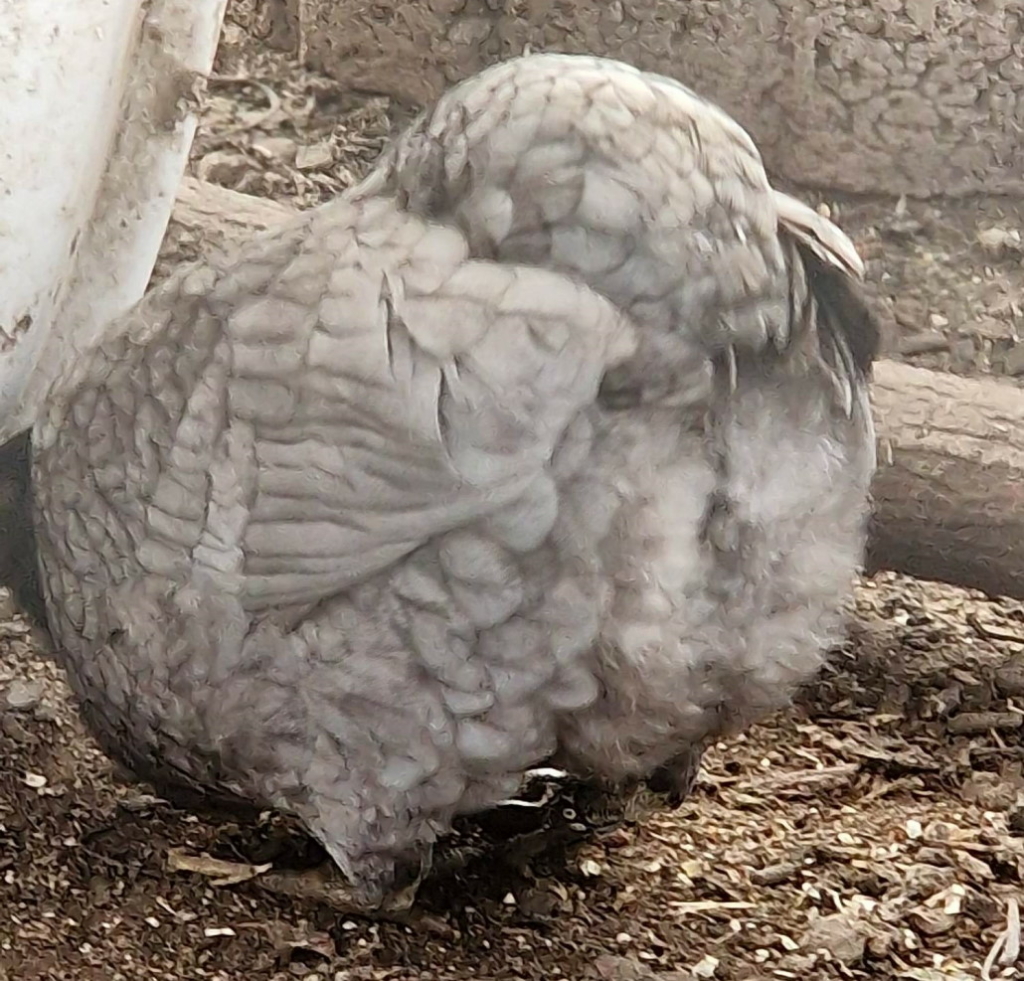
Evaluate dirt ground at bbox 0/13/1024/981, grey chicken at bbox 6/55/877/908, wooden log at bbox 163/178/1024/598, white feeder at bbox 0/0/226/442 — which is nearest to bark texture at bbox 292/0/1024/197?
dirt ground at bbox 0/13/1024/981

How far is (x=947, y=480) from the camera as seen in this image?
1133 millimetres

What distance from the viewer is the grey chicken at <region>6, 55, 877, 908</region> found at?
76 cm

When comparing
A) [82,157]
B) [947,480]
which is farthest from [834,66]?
[82,157]

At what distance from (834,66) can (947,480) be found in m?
0.51

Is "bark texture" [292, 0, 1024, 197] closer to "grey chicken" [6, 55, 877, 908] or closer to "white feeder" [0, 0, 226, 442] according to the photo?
"white feeder" [0, 0, 226, 442]

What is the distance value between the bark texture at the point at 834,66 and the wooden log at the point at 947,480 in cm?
36

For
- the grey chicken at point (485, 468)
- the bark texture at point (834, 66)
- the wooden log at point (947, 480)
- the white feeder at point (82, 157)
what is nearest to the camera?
the grey chicken at point (485, 468)

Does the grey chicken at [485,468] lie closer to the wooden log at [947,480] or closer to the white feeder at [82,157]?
the white feeder at [82,157]

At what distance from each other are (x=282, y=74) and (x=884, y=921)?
3.56 feet

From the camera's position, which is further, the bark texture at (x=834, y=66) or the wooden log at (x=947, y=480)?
the bark texture at (x=834, y=66)

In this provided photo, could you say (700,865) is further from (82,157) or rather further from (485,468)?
(82,157)

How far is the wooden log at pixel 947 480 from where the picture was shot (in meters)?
1.13

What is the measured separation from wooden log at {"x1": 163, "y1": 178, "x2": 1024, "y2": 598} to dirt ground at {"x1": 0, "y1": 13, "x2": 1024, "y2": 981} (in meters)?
0.12

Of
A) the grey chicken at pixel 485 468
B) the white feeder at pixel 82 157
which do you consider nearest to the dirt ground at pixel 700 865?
the grey chicken at pixel 485 468
